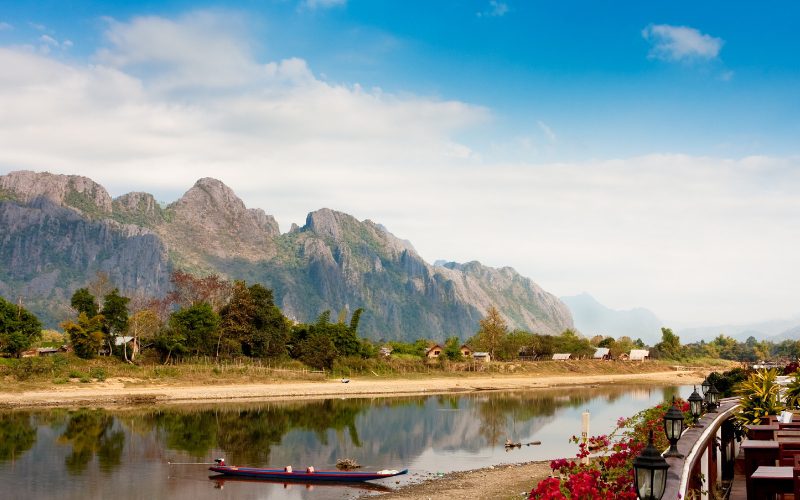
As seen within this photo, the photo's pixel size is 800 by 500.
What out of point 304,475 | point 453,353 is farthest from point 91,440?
point 453,353

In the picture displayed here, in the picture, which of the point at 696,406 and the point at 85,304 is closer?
the point at 696,406

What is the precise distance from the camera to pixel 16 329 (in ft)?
244

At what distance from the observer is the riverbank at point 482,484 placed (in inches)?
1240

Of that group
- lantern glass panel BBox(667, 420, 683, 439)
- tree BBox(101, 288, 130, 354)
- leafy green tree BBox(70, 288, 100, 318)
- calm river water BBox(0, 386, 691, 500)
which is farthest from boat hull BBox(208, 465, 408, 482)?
leafy green tree BBox(70, 288, 100, 318)

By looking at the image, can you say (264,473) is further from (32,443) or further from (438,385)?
(438,385)

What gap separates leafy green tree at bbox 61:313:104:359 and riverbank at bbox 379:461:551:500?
50.5 m

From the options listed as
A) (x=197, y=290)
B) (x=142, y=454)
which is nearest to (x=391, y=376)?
(x=197, y=290)

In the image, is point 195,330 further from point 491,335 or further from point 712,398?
point 712,398

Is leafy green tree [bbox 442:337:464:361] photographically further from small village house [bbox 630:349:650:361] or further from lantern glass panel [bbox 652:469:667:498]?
lantern glass panel [bbox 652:469:667:498]

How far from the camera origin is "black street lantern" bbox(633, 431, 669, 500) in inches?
325

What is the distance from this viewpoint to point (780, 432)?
16.0 meters

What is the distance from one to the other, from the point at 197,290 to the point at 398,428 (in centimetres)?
6039

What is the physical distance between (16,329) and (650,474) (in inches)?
3102

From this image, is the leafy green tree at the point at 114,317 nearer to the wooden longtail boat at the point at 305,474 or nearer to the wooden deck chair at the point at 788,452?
the wooden longtail boat at the point at 305,474
